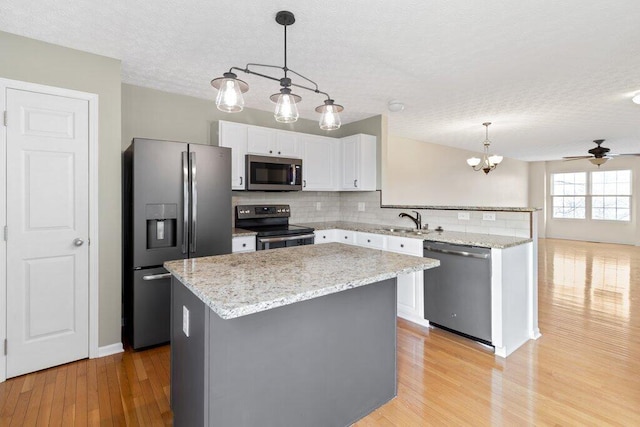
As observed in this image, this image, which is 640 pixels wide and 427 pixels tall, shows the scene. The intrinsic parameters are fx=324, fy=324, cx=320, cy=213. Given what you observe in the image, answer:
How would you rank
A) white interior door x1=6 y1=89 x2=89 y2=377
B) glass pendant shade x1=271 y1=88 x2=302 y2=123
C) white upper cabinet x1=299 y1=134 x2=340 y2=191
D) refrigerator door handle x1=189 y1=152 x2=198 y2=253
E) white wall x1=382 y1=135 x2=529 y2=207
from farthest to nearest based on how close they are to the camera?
white wall x1=382 y1=135 x2=529 y2=207 → white upper cabinet x1=299 y1=134 x2=340 y2=191 → refrigerator door handle x1=189 y1=152 x2=198 y2=253 → white interior door x1=6 y1=89 x2=89 y2=377 → glass pendant shade x1=271 y1=88 x2=302 y2=123

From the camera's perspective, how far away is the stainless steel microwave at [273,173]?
11.9 feet

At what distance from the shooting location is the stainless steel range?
3441 millimetres

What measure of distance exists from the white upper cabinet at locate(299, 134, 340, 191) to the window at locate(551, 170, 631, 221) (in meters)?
8.66

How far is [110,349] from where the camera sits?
2637mm

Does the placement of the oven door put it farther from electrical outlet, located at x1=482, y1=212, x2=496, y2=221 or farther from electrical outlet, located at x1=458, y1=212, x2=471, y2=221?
electrical outlet, located at x1=482, y1=212, x2=496, y2=221

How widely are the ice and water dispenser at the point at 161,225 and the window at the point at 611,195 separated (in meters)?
10.9

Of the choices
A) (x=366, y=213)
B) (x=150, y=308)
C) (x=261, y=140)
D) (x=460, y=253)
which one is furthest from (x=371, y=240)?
(x=150, y=308)

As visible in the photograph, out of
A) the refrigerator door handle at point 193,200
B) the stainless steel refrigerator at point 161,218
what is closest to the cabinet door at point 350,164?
the stainless steel refrigerator at point 161,218

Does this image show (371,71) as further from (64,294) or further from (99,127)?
(64,294)

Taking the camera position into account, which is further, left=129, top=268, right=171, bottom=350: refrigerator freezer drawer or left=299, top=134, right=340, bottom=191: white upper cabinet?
left=299, top=134, right=340, bottom=191: white upper cabinet

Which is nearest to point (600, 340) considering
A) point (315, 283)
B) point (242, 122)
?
point (315, 283)

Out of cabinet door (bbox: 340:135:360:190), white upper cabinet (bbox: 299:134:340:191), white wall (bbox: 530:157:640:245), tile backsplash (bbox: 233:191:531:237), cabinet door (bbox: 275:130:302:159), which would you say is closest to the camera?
tile backsplash (bbox: 233:191:531:237)

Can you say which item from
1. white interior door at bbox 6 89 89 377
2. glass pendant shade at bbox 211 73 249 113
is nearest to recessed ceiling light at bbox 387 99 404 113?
glass pendant shade at bbox 211 73 249 113

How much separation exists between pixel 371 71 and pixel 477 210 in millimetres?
1716
